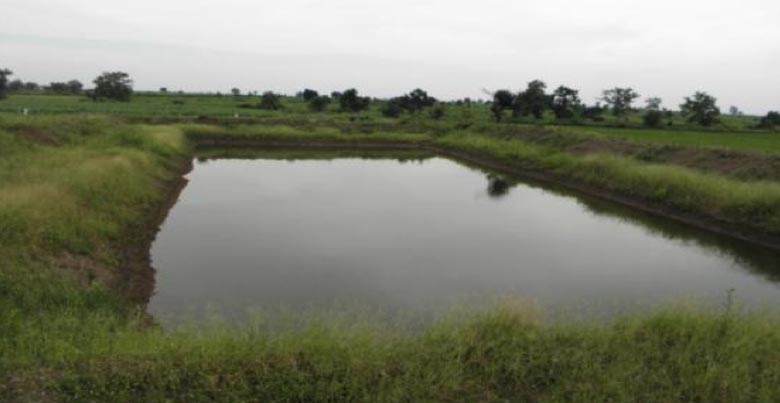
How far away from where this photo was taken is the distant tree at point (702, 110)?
49250 mm

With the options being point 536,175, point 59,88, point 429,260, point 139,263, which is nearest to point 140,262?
point 139,263

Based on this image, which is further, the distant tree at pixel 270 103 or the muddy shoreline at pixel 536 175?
the distant tree at pixel 270 103

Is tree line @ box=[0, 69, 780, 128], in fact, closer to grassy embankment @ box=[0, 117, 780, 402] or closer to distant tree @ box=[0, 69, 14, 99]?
distant tree @ box=[0, 69, 14, 99]

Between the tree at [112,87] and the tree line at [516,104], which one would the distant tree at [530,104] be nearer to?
the tree line at [516,104]

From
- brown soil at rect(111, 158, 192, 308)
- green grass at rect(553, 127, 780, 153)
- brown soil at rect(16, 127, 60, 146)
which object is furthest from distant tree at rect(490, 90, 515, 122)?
brown soil at rect(111, 158, 192, 308)

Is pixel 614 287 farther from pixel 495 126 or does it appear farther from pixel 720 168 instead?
pixel 495 126

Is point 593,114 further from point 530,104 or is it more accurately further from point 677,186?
point 677,186

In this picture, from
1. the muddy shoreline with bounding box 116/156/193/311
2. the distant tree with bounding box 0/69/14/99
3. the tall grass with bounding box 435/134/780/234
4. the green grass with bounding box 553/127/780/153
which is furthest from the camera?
the distant tree with bounding box 0/69/14/99

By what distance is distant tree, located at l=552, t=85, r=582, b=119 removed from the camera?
166 feet

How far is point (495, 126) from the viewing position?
123ft

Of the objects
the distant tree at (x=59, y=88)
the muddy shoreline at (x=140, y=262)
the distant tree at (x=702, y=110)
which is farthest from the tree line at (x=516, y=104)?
the muddy shoreline at (x=140, y=262)

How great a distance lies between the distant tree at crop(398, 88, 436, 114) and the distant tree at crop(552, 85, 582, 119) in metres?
12.4

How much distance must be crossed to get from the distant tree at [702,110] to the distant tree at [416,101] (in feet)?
78.5

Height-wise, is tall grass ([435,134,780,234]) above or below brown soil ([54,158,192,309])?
above
